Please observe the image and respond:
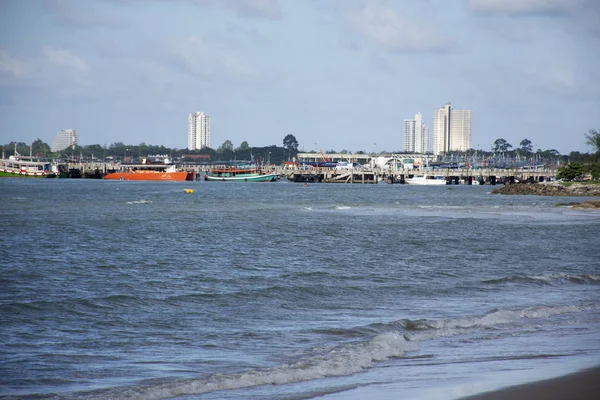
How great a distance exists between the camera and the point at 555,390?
996cm

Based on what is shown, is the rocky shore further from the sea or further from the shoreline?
the shoreline

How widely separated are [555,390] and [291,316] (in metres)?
7.95

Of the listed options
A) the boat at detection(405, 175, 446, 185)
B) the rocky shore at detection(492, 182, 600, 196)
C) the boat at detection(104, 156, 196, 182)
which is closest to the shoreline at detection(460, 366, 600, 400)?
the rocky shore at detection(492, 182, 600, 196)

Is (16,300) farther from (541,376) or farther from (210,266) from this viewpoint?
(541,376)

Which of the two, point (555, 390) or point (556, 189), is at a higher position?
point (555, 390)

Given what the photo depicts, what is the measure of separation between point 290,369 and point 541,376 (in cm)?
386

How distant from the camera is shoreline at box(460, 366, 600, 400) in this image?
9672 millimetres

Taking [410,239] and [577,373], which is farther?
[410,239]

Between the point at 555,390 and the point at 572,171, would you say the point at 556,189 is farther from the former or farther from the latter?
the point at 555,390

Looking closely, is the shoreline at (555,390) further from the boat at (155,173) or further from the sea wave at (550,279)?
the boat at (155,173)

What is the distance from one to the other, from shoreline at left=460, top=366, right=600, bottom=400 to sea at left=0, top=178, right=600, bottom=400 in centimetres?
34

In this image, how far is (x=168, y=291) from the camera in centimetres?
2066

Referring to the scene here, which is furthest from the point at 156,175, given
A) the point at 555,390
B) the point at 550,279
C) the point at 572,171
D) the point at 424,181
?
the point at 555,390

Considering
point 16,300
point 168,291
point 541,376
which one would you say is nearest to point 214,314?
point 168,291
